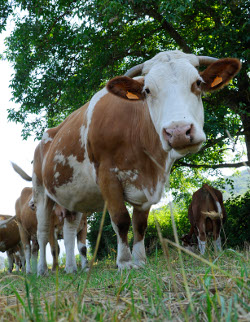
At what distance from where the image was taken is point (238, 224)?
13.3 meters

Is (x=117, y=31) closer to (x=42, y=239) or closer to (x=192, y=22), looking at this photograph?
(x=192, y=22)

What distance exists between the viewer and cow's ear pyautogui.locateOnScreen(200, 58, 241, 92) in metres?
4.68

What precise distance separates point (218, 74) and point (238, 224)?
9473 mm

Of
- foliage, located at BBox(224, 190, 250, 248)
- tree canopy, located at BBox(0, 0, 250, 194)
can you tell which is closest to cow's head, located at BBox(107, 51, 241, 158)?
tree canopy, located at BBox(0, 0, 250, 194)

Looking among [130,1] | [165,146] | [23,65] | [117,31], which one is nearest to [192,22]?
[117,31]

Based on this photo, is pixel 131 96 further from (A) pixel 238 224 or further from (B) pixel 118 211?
(A) pixel 238 224

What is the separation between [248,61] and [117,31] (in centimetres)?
471

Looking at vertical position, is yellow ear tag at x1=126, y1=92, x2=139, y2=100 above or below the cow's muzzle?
above

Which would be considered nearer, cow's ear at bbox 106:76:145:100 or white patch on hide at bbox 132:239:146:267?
cow's ear at bbox 106:76:145:100

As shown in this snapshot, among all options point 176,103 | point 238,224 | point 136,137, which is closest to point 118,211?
point 136,137

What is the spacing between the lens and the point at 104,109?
5.45 m

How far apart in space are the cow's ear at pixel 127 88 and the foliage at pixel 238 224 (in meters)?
9.13

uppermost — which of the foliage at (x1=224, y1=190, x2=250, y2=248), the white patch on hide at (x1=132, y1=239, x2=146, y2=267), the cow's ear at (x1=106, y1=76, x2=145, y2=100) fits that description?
the cow's ear at (x1=106, y1=76, x2=145, y2=100)

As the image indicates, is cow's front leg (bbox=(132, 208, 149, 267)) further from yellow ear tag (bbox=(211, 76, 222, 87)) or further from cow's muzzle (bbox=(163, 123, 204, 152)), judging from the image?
cow's muzzle (bbox=(163, 123, 204, 152))
